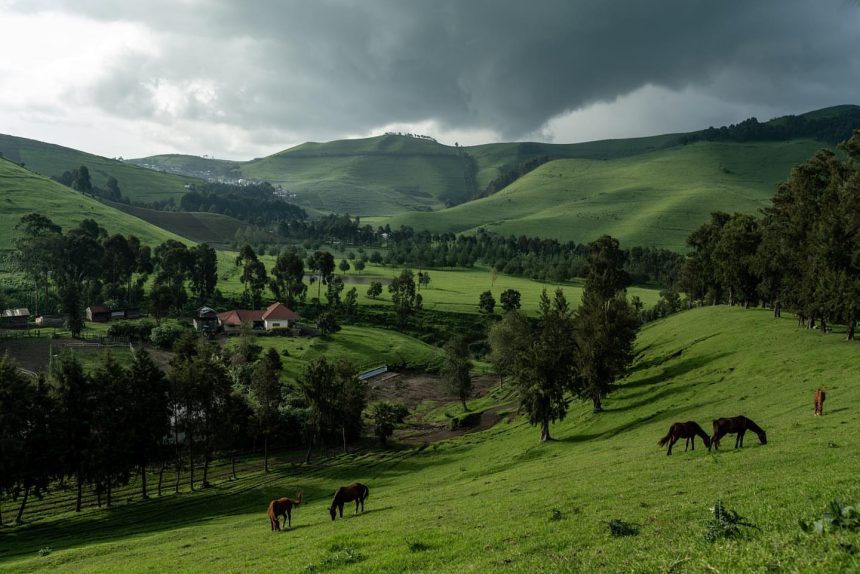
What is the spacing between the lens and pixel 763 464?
26.4 m

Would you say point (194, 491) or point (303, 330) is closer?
point (194, 491)

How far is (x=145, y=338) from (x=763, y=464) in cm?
13536

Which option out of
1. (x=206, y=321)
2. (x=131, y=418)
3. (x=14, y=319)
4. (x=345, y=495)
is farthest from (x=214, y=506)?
(x=14, y=319)

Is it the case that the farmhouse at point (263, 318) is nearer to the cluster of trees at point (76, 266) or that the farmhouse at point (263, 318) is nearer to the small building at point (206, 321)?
the small building at point (206, 321)

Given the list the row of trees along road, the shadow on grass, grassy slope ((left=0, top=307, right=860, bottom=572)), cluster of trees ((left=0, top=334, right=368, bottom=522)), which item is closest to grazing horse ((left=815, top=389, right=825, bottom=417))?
grassy slope ((left=0, top=307, right=860, bottom=572))

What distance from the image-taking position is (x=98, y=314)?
141750 mm

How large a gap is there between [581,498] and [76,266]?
17315 centimetres

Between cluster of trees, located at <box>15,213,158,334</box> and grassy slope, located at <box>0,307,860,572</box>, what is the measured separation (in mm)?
115398

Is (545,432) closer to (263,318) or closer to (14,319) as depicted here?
(263,318)

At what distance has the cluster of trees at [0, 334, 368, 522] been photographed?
56156mm

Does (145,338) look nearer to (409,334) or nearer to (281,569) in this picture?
(409,334)

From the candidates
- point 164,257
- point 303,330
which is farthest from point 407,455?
point 164,257

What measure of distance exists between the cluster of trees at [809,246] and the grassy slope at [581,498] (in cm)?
497

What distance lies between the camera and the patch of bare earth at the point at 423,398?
9094 centimetres
